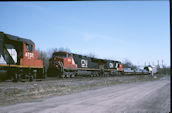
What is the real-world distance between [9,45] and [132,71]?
1842 inches

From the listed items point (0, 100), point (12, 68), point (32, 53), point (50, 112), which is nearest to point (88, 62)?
point (32, 53)

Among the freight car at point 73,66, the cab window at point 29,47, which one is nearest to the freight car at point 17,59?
the cab window at point 29,47

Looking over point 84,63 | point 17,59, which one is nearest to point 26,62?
point 17,59

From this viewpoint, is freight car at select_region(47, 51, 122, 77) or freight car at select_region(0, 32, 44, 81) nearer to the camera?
freight car at select_region(0, 32, 44, 81)

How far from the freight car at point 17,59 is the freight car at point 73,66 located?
5.44 meters

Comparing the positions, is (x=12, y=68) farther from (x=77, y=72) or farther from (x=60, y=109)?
(x=77, y=72)

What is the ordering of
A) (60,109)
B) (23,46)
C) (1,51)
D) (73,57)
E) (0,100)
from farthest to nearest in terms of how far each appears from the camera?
1. (73,57)
2. (23,46)
3. (1,51)
4. (0,100)
5. (60,109)

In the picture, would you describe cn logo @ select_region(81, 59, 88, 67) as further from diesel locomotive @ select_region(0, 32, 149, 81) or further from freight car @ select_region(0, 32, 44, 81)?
freight car @ select_region(0, 32, 44, 81)

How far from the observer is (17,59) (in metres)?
17.4

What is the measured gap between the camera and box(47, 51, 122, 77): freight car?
82.9 ft

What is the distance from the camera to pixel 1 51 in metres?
15.6

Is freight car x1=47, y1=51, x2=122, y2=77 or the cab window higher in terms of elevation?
the cab window

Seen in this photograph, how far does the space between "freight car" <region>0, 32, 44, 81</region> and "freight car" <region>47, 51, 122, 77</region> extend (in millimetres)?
5440

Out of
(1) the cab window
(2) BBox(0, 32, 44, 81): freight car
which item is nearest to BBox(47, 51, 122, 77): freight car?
(2) BBox(0, 32, 44, 81): freight car
